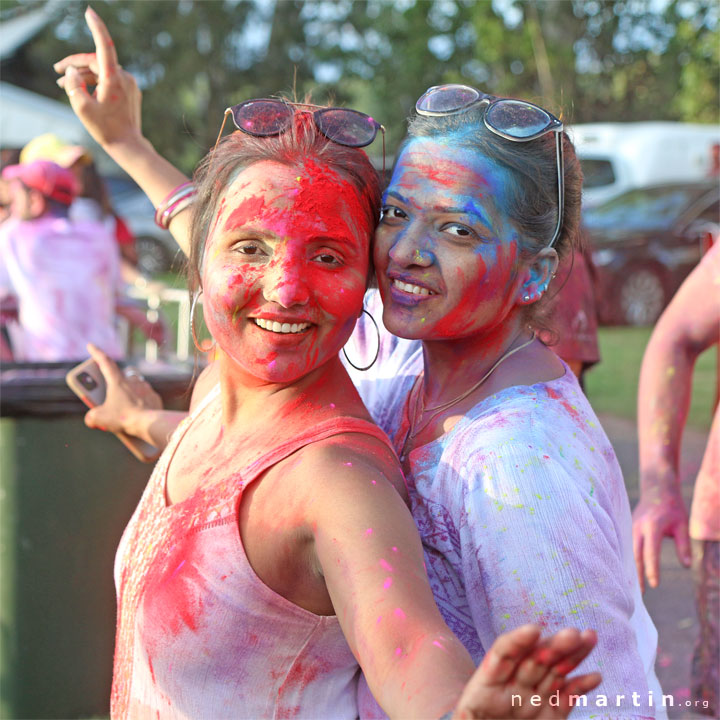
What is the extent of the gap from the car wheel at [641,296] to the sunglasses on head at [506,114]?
10724 millimetres

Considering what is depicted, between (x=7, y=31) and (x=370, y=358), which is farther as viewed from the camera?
(x=7, y=31)

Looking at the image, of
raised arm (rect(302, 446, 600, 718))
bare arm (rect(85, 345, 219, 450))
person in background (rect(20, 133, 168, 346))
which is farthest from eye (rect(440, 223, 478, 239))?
person in background (rect(20, 133, 168, 346))

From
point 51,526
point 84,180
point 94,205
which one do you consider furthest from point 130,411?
point 84,180

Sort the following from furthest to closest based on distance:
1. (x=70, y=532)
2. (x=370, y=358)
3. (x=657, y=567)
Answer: (x=70, y=532)
(x=657, y=567)
(x=370, y=358)

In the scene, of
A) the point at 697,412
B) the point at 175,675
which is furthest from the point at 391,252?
the point at 697,412

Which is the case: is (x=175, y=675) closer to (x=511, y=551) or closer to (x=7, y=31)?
(x=511, y=551)

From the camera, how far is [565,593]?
1.47 m

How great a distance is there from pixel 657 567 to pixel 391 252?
4.90ft

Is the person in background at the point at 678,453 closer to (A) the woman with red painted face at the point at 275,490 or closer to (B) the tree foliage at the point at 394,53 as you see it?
(A) the woman with red painted face at the point at 275,490

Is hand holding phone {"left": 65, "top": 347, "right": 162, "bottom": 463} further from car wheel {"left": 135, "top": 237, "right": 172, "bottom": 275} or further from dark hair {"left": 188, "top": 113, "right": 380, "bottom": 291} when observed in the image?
car wheel {"left": 135, "top": 237, "right": 172, "bottom": 275}

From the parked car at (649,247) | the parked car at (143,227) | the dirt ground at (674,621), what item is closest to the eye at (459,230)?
the dirt ground at (674,621)

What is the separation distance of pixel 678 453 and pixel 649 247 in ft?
31.1

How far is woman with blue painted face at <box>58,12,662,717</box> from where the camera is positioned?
149 centimetres

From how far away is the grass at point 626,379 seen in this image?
863cm
